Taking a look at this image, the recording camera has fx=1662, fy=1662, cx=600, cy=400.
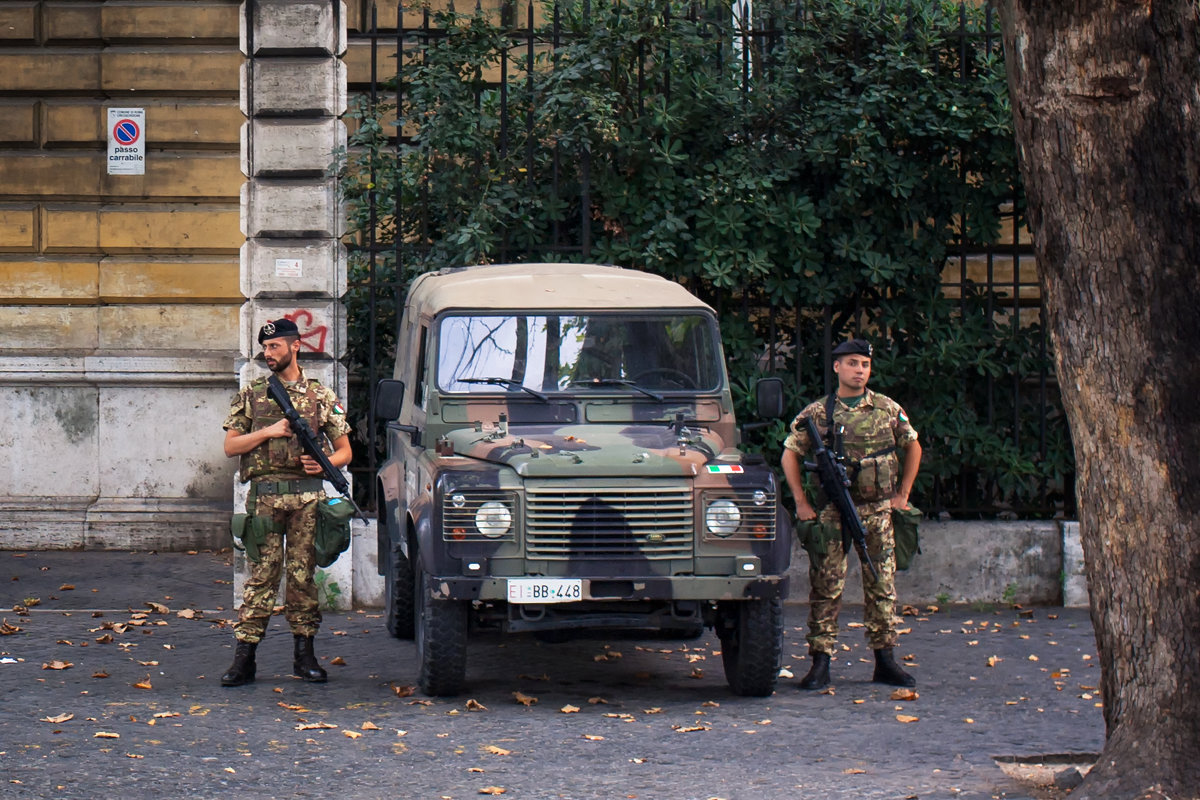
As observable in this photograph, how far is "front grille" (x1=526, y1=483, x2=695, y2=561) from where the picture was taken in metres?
7.33

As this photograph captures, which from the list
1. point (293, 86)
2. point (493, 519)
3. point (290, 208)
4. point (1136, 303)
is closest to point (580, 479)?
point (493, 519)

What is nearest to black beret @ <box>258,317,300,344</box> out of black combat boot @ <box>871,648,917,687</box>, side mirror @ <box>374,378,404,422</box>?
side mirror @ <box>374,378,404,422</box>

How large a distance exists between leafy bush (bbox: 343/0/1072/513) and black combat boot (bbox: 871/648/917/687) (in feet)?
8.66

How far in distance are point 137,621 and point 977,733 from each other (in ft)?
17.0

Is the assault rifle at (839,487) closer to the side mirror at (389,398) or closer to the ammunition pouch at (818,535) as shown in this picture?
the ammunition pouch at (818,535)

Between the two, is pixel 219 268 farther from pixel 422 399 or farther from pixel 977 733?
pixel 977 733

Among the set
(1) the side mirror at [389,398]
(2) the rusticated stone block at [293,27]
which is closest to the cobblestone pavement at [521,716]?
(1) the side mirror at [389,398]

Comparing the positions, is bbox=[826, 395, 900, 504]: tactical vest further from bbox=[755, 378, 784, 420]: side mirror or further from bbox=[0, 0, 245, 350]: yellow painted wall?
bbox=[0, 0, 245, 350]: yellow painted wall

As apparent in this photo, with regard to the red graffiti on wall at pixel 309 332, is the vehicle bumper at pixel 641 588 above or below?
below

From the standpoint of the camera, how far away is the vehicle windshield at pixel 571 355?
8242 mm

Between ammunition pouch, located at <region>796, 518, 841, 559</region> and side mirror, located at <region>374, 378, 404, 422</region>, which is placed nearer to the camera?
ammunition pouch, located at <region>796, 518, 841, 559</region>

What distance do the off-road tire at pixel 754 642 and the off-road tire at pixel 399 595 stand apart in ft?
6.66

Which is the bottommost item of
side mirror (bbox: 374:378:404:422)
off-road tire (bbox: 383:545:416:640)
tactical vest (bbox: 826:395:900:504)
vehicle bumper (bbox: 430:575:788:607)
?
off-road tire (bbox: 383:545:416:640)

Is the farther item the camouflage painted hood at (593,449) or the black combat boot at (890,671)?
the black combat boot at (890,671)
